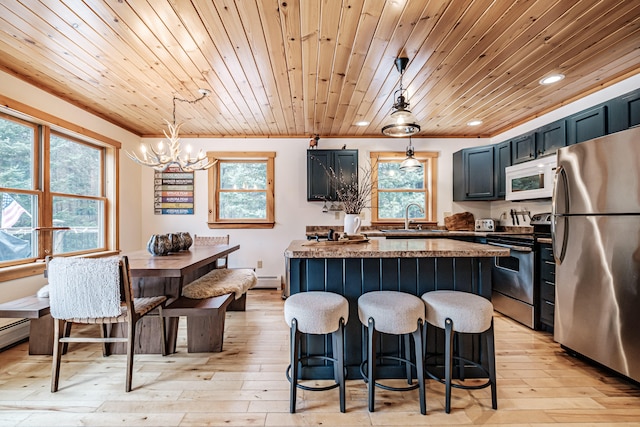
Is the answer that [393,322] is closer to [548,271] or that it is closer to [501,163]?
[548,271]

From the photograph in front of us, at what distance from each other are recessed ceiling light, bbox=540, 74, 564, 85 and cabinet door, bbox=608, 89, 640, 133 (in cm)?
45

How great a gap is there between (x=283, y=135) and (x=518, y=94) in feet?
9.99

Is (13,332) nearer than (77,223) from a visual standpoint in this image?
Yes

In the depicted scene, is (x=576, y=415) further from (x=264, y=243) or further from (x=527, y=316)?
(x=264, y=243)

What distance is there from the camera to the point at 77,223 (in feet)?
11.2

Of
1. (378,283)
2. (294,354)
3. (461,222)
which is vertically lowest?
(294,354)

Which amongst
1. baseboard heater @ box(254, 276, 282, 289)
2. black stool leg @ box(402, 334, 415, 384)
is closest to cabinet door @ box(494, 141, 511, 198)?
black stool leg @ box(402, 334, 415, 384)

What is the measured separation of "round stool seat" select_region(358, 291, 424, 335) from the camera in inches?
62.2

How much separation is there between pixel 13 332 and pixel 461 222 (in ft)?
17.7

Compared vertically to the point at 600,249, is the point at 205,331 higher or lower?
lower

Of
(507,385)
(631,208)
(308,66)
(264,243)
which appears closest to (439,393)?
(507,385)

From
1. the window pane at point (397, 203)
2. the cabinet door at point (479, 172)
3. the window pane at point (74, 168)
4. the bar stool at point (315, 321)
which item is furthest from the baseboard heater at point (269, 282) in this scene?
the cabinet door at point (479, 172)

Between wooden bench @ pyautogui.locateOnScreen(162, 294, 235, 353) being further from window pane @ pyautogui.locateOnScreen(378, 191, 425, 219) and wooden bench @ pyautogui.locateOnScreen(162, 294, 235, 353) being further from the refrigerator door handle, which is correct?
window pane @ pyautogui.locateOnScreen(378, 191, 425, 219)

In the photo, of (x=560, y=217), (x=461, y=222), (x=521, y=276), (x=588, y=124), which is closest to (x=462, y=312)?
(x=560, y=217)
